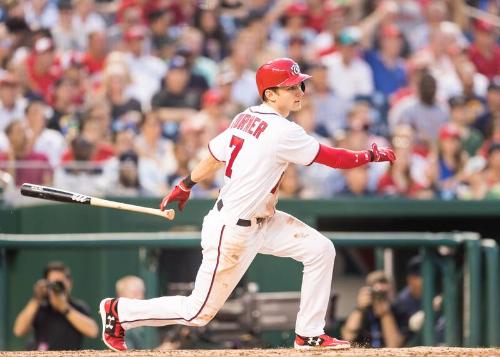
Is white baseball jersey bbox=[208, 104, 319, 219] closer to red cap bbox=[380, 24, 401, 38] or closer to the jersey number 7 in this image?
the jersey number 7

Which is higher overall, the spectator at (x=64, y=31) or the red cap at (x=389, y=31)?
the red cap at (x=389, y=31)

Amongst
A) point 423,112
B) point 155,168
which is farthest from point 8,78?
point 423,112

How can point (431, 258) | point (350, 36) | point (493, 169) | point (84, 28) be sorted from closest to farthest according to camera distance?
1. point (431, 258)
2. point (493, 169)
3. point (84, 28)
4. point (350, 36)

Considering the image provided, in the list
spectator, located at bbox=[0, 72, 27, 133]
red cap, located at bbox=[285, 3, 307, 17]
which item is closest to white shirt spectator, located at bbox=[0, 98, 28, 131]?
spectator, located at bbox=[0, 72, 27, 133]

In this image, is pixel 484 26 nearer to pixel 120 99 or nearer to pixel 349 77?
pixel 349 77

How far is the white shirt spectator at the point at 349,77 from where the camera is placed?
1246 centimetres

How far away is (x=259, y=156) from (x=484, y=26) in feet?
26.5

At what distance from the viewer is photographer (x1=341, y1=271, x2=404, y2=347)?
9625mm

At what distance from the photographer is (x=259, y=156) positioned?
6527 millimetres

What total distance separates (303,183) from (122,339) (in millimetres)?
3971

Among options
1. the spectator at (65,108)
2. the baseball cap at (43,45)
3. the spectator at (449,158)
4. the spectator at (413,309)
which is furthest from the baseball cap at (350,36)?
the spectator at (413,309)

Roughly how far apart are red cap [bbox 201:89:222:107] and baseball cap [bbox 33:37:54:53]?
Result: 163 cm

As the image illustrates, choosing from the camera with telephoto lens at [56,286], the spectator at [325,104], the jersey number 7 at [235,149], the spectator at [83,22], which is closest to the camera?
the jersey number 7 at [235,149]

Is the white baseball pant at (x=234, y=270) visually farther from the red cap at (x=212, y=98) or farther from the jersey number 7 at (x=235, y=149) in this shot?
the red cap at (x=212, y=98)
